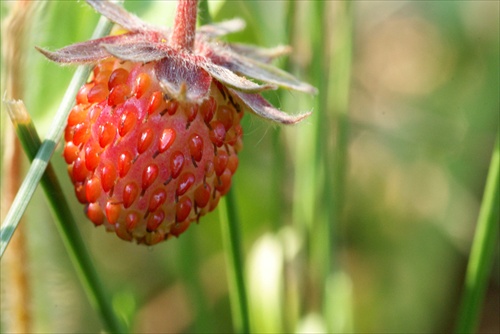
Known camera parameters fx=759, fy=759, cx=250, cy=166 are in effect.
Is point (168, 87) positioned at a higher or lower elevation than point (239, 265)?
higher

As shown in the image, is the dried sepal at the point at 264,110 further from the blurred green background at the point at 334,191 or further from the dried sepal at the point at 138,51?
the blurred green background at the point at 334,191

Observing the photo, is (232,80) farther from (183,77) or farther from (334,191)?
(334,191)

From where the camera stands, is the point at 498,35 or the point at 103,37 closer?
the point at 103,37

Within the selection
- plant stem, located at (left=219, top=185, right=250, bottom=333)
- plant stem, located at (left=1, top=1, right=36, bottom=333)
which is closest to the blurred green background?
plant stem, located at (left=1, top=1, right=36, bottom=333)

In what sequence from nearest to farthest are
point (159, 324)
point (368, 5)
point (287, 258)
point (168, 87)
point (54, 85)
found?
1. point (168, 87)
2. point (54, 85)
3. point (287, 258)
4. point (159, 324)
5. point (368, 5)

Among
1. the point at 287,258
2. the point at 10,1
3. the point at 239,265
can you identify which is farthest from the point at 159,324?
the point at 10,1

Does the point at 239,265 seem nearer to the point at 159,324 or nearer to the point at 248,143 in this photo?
the point at 248,143

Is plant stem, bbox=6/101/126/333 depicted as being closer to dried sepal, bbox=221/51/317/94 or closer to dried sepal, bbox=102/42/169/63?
dried sepal, bbox=102/42/169/63

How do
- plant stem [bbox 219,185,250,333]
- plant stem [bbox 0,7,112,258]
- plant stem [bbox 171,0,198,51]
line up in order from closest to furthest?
plant stem [bbox 0,7,112,258]
plant stem [bbox 171,0,198,51]
plant stem [bbox 219,185,250,333]
